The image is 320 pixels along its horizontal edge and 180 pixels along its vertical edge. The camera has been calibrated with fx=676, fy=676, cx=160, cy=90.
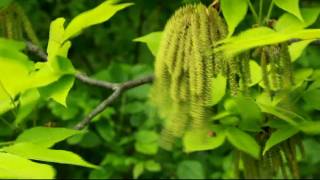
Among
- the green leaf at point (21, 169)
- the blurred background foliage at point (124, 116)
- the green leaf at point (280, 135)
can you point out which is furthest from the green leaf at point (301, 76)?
the blurred background foliage at point (124, 116)

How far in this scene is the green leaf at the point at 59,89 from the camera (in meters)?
1.38

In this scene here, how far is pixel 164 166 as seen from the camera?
2.77 m

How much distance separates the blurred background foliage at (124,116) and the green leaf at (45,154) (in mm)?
1179

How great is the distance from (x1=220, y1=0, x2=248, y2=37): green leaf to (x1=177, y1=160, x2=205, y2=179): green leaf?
56.2 inches

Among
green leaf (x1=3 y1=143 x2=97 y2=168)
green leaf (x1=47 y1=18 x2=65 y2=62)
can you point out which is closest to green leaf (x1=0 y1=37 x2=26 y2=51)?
green leaf (x1=47 y1=18 x2=65 y2=62)

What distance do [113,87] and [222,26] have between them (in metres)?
0.64

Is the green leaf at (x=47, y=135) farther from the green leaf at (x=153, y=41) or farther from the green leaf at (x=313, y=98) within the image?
the green leaf at (x=313, y=98)

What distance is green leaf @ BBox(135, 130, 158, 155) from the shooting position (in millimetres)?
2557

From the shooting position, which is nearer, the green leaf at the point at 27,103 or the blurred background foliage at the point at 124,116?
the green leaf at the point at 27,103

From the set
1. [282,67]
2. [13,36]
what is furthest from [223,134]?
[13,36]

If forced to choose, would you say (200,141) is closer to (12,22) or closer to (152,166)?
(12,22)

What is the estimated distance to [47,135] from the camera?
55.7 inches

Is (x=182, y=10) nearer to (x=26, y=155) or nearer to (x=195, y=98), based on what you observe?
(x=195, y=98)

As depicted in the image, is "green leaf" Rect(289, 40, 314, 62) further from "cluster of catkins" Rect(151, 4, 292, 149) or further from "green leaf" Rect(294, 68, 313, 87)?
"cluster of catkins" Rect(151, 4, 292, 149)
